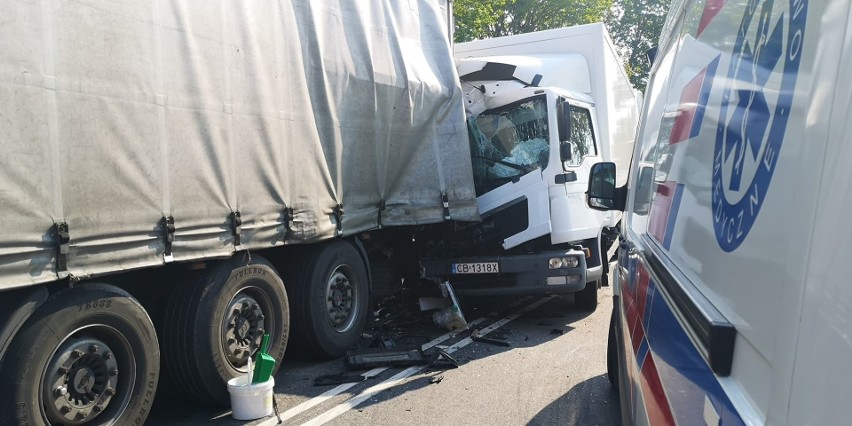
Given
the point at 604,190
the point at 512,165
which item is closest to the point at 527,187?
the point at 512,165

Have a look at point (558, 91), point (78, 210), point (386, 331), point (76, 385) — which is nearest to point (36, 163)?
point (78, 210)

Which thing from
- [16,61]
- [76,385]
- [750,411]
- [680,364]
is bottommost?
[76,385]

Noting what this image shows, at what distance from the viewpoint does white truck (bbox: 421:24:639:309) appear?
25.9 feet

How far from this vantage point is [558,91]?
820 cm

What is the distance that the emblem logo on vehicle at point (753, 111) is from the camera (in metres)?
1.19

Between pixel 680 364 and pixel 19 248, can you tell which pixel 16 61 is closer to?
pixel 19 248

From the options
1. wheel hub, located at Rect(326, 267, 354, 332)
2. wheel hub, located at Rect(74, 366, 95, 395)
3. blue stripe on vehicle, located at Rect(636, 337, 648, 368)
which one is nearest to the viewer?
blue stripe on vehicle, located at Rect(636, 337, 648, 368)

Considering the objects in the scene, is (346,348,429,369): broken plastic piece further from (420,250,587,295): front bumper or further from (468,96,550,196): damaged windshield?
(468,96,550,196): damaged windshield

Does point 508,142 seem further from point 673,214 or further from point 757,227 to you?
point 757,227

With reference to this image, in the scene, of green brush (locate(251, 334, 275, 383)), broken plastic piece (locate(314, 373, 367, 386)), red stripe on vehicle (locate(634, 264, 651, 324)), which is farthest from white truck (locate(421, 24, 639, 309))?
red stripe on vehicle (locate(634, 264, 651, 324))

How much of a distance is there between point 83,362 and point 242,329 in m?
1.49

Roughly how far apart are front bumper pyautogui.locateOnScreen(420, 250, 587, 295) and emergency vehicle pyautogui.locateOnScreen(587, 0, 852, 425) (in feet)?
17.8

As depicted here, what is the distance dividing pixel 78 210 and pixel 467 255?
4.99m

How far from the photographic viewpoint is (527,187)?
800 cm
